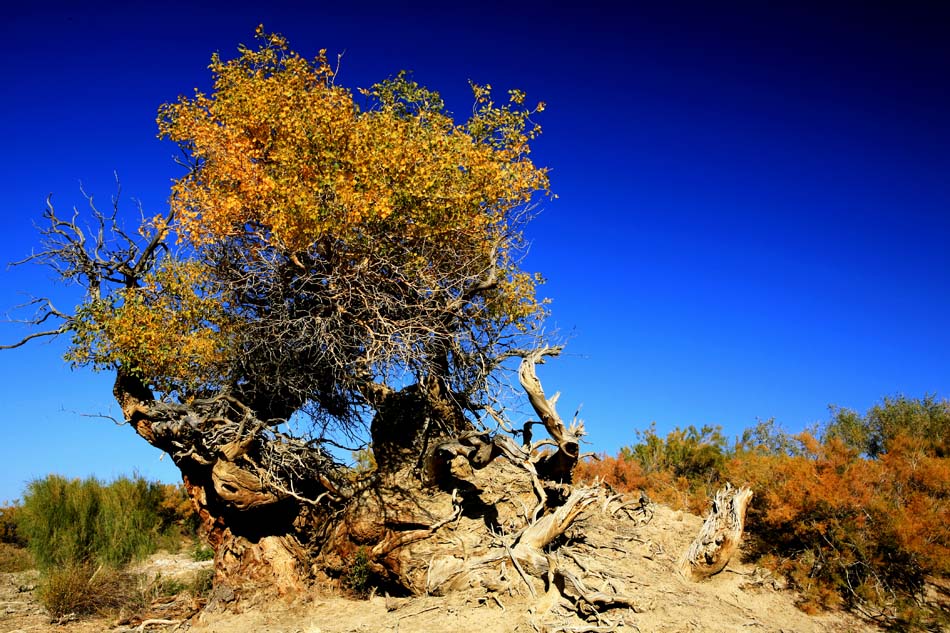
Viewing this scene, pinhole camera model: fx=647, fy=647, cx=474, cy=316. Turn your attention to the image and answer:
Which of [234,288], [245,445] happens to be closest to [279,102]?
[234,288]

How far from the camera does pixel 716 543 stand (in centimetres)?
1268

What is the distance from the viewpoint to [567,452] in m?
12.2

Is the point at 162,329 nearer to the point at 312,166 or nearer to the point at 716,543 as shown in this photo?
the point at 312,166

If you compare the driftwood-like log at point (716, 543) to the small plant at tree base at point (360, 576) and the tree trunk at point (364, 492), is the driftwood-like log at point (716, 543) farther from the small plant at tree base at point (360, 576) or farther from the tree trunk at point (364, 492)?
the small plant at tree base at point (360, 576)

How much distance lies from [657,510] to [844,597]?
15.5 feet

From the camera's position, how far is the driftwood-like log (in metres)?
12.7

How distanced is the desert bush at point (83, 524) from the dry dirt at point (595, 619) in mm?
3212

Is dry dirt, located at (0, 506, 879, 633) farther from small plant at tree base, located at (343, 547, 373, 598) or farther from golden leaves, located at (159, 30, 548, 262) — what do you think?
golden leaves, located at (159, 30, 548, 262)

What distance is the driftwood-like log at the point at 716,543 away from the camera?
12.7m

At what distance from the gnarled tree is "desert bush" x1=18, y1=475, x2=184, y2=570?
6792 millimetres

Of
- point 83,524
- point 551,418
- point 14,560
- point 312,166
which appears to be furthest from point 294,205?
point 14,560

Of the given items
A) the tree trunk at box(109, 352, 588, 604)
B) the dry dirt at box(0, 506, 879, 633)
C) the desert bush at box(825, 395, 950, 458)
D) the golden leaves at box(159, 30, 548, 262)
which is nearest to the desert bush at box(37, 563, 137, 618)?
the dry dirt at box(0, 506, 879, 633)

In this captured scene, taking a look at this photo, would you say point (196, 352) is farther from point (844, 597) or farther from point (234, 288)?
point (844, 597)

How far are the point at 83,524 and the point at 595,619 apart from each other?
51.1ft
